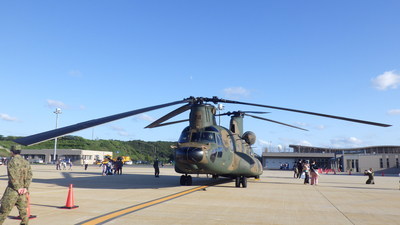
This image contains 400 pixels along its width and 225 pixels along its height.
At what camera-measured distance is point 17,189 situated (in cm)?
599

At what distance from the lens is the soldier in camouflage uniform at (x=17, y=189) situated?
5789mm

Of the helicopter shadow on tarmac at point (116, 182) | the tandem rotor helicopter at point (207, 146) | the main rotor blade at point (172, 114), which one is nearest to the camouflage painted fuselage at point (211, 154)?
the tandem rotor helicopter at point (207, 146)

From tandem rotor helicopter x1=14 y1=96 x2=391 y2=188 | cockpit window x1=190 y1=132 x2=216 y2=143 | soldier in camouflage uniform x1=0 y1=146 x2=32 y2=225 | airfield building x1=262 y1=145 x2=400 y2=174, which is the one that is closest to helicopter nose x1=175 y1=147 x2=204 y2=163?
tandem rotor helicopter x1=14 y1=96 x2=391 y2=188

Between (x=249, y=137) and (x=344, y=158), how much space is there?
53.8m

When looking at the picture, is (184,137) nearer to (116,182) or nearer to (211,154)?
(211,154)

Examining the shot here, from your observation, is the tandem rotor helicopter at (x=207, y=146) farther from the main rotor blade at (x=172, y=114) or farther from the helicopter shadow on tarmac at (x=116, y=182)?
the helicopter shadow on tarmac at (x=116, y=182)

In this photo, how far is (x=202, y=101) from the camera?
52.0ft

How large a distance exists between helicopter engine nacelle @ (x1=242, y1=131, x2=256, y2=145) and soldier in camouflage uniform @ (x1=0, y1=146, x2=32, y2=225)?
47.6 ft

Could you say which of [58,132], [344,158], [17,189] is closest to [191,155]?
[58,132]

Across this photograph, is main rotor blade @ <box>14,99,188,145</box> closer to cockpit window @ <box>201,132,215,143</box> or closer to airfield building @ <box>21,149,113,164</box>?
cockpit window @ <box>201,132,215,143</box>

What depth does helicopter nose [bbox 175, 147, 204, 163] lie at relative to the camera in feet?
42.8

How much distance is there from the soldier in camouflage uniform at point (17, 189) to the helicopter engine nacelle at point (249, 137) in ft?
47.6

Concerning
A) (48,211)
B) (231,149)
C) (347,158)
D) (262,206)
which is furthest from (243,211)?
(347,158)

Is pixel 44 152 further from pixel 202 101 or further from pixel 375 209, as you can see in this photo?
pixel 375 209
